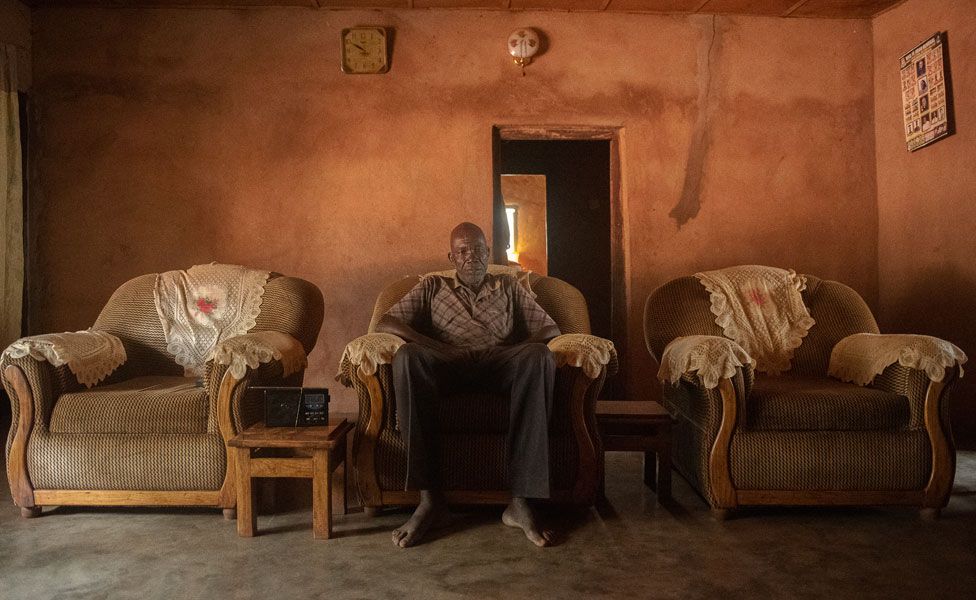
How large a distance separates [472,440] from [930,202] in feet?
11.3

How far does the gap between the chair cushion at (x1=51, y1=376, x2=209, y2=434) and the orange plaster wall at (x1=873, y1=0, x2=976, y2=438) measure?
4.15 metres

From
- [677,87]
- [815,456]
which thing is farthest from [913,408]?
[677,87]

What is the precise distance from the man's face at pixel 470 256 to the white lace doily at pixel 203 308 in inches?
39.2

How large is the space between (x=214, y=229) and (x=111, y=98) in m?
1.12

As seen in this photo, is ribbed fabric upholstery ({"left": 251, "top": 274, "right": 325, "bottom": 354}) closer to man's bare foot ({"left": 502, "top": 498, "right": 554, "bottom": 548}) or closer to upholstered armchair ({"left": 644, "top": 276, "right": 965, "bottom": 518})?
man's bare foot ({"left": 502, "top": 498, "right": 554, "bottom": 548})

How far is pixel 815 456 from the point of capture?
253 cm

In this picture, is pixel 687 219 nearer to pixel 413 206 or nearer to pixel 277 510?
pixel 413 206

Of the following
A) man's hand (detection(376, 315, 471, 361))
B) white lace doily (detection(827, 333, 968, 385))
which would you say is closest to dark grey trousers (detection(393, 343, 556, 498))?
man's hand (detection(376, 315, 471, 361))

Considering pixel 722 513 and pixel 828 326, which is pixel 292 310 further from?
Answer: pixel 828 326

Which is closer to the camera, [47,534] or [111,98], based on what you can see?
[47,534]

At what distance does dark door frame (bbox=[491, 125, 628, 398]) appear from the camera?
4.61 meters

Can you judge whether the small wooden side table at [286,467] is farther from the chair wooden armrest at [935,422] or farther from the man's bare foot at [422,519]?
the chair wooden armrest at [935,422]

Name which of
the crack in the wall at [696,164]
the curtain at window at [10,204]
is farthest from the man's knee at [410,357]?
the curtain at window at [10,204]

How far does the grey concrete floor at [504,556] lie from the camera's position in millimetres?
1930
